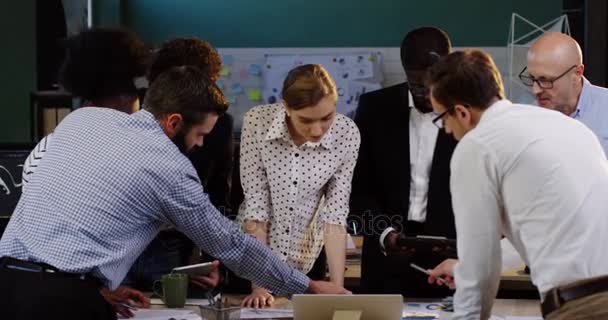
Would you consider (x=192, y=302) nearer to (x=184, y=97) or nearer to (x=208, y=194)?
(x=208, y=194)

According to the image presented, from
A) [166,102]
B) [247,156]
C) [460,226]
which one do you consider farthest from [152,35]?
[460,226]

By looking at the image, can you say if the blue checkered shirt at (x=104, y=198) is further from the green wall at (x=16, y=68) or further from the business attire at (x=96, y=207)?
the green wall at (x=16, y=68)

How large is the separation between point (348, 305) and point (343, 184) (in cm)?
77

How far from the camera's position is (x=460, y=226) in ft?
8.80

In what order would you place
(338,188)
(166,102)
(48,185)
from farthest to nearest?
(338,188) → (166,102) → (48,185)

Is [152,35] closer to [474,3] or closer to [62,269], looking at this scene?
[474,3]

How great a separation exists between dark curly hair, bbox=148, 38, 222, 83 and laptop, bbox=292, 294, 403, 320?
1.05 metres

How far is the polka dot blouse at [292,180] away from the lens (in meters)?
3.68

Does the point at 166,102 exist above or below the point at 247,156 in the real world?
above

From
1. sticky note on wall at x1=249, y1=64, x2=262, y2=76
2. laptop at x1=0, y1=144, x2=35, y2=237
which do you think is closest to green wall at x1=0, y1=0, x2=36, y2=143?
laptop at x1=0, y1=144, x2=35, y2=237

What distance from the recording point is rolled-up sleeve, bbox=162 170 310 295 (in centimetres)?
293

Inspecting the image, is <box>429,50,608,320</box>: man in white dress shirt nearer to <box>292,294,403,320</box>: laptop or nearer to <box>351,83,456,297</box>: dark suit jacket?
<box>292,294,403,320</box>: laptop

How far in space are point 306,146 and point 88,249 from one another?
113cm

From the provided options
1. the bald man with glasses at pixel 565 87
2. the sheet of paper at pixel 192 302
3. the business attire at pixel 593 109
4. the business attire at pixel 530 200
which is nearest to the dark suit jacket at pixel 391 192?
the bald man with glasses at pixel 565 87
